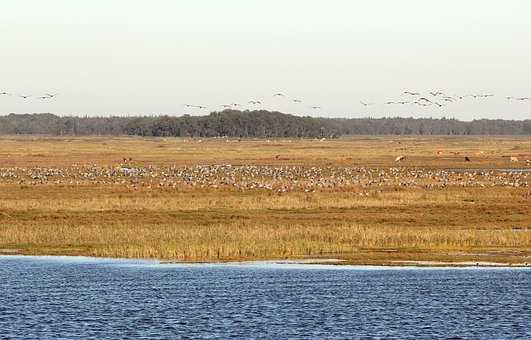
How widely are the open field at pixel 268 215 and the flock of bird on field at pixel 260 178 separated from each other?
0.46 ft

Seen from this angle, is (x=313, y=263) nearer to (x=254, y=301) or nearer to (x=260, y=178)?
(x=254, y=301)

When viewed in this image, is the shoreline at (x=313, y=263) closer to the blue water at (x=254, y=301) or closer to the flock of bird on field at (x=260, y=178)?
the blue water at (x=254, y=301)

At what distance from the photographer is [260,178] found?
86.1 m

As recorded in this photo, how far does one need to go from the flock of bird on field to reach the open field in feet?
0.46

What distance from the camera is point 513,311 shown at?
2992 cm

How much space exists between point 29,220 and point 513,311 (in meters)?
28.3

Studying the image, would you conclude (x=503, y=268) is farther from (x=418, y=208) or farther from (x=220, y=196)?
(x=220, y=196)

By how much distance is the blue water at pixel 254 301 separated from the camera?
1081 inches

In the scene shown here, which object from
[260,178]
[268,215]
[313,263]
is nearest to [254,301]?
[313,263]

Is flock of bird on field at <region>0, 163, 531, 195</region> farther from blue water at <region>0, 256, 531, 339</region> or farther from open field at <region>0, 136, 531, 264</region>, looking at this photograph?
blue water at <region>0, 256, 531, 339</region>

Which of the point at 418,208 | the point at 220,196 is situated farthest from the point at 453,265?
the point at 220,196

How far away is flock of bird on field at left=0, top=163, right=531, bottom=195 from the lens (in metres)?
75.2

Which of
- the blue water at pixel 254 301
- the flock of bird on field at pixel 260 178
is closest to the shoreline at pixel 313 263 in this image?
the blue water at pixel 254 301

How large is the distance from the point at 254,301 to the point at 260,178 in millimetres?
54369
